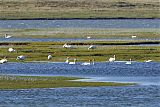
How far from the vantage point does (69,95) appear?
43781 millimetres

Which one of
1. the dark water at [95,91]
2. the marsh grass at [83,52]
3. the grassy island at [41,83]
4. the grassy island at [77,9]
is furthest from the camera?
the grassy island at [77,9]

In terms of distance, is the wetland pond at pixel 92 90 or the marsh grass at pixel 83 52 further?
the marsh grass at pixel 83 52

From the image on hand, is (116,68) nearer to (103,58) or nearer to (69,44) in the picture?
(103,58)

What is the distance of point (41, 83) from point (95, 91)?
4.27m

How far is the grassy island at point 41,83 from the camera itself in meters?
47.3

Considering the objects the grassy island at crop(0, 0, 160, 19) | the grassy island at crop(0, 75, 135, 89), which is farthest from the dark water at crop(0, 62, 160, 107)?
the grassy island at crop(0, 0, 160, 19)

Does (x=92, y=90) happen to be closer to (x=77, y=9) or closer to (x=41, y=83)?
(x=41, y=83)

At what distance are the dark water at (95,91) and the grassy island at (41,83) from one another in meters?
1.25

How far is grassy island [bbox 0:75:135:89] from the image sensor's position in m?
47.3

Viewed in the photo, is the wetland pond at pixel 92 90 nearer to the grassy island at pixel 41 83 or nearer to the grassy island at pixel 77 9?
the grassy island at pixel 41 83

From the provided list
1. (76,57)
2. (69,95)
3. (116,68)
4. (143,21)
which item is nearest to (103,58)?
(76,57)

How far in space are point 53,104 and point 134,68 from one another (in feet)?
53.1

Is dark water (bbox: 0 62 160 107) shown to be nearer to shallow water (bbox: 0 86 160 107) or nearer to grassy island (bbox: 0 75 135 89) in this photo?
shallow water (bbox: 0 86 160 107)

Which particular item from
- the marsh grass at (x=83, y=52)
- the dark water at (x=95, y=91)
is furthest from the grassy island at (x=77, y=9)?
the dark water at (x=95, y=91)
